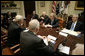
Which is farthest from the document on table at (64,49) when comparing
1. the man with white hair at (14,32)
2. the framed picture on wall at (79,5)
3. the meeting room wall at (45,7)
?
the meeting room wall at (45,7)

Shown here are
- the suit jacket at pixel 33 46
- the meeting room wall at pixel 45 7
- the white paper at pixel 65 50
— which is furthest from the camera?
the meeting room wall at pixel 45 7

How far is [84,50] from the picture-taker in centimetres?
113

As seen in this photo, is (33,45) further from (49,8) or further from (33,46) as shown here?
(49,8)

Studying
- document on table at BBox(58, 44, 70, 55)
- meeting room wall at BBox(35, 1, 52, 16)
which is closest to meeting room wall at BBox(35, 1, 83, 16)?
meeting room wall at BBox(35, 1, 52, 16)

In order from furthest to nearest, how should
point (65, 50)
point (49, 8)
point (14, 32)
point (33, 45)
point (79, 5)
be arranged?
1. point (49, 8)
2. point (79, 5)
3. point (14, 32)
4. point (65, 50)
5. point (33, 45)

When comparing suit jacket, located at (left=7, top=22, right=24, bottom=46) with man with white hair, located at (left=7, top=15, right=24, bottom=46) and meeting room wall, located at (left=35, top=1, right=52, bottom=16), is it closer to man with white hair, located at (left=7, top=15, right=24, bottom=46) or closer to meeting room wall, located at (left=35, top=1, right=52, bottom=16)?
man with white hair, located at (left=7, top=15, right=24, bottom=46)

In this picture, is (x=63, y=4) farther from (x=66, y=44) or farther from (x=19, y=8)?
(x=66, y=44)

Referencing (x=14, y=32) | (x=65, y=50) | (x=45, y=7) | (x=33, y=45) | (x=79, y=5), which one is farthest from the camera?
(x=45, y=7)

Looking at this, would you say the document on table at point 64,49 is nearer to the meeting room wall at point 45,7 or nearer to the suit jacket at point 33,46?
the suit jacket at point 33,46

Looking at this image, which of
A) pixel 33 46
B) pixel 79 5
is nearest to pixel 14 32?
pixel 33 46

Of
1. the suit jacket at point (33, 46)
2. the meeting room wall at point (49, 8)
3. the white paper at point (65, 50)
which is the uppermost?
the meeting room wall at point (49, 8)

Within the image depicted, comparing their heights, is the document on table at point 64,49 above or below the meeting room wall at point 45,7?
below

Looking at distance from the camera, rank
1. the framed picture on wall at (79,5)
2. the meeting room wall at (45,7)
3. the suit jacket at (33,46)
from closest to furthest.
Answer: the suit jacket at (33,46), the framed picture on wall at (79,5), the meeting room wall at (45,7)

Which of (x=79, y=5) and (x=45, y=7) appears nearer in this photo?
(x=79, y=5)
